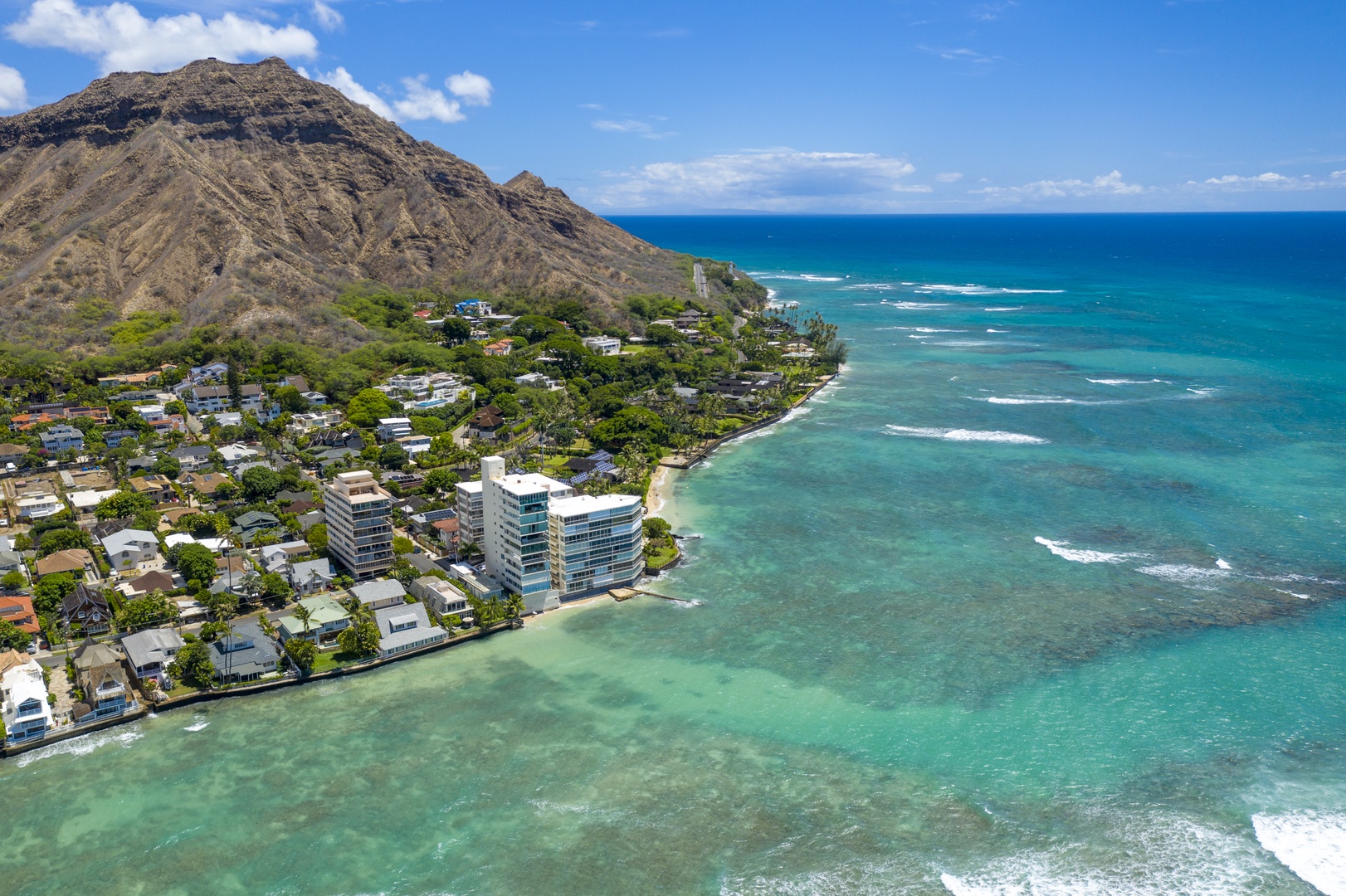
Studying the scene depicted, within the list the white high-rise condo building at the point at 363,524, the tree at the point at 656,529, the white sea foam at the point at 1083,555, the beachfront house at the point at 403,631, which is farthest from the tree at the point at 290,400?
the white sea foam at the point at 1083,555

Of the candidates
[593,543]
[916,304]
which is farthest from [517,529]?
[916,304]

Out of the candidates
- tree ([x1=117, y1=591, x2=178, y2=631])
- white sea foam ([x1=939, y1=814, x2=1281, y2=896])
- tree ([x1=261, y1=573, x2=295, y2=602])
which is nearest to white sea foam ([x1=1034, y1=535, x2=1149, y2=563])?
white sea foam ([x1=939, y1=814, x2=1281, y2=896])

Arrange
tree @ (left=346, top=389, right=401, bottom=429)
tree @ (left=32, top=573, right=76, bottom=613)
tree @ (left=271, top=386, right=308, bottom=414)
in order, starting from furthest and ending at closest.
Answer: tree @ (left=271, top=386, right=308, bottom=414) → tree @ (left=346, top=389, right=401, bottom=429) → tree @ (left=32, top=573, right=76, bottom=613)

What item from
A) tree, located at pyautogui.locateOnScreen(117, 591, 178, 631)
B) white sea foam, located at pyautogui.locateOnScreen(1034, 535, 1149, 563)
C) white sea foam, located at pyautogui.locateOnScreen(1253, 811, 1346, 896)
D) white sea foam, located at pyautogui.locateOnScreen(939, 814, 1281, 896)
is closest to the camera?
white sea foam, located at pyautogui.locateOnScreen(939, 814, 1281, 896)

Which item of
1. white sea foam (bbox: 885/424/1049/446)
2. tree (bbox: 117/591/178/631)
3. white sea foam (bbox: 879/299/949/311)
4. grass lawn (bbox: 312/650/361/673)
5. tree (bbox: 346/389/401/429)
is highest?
white sea foam (bbox: 879/299/949/311)

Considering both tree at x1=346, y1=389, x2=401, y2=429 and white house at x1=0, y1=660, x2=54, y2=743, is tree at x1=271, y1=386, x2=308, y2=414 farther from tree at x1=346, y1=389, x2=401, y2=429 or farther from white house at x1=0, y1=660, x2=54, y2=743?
white house at x1=0, y1=660, x2=54, y2=743

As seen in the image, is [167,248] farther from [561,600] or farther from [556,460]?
[561,600]

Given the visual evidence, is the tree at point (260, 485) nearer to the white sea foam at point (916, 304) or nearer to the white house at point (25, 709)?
the white house at point (25, 709)
